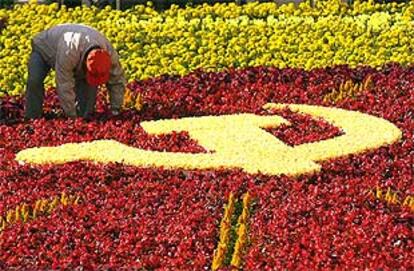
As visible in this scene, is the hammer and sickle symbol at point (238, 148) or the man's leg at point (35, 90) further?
the man's leg at point (35, 90)

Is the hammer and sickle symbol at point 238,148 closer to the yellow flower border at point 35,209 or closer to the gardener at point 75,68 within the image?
the gardener at point 75,68

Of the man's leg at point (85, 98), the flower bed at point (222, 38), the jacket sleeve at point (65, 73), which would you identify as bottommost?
the flower bed at point (222, 38)

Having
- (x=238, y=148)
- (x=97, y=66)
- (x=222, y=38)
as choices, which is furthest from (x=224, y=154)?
(x=222, y=38)

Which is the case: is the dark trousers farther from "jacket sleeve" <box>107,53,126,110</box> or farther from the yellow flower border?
the yellow flower border

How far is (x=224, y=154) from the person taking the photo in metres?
7.82

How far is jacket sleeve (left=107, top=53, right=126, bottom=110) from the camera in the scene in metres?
9.02

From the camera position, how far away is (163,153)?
7891 millimetres

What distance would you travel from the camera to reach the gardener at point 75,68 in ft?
28.5

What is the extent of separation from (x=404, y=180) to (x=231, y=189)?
1108 millimetres

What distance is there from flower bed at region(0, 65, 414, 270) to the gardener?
0.53ft

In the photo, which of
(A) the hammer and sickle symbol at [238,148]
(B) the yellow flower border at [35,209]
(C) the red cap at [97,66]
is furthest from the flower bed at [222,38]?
(B) the yellow flower border at [35,209]

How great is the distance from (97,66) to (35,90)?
Result: 0.83 m

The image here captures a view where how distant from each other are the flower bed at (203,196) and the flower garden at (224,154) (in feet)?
0.05

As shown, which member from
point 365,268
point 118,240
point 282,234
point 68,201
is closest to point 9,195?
point 68,201
